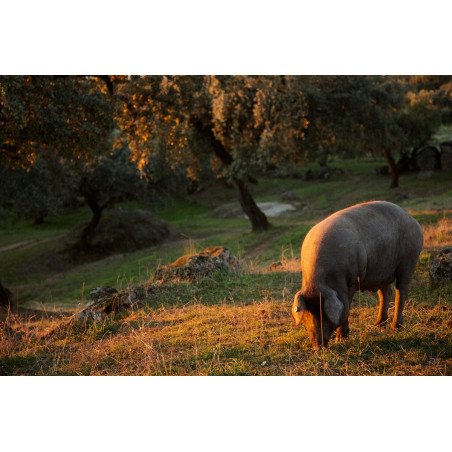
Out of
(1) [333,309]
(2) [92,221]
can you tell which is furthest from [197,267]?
(2) [92,221]

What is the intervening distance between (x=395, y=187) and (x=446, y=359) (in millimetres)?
23769

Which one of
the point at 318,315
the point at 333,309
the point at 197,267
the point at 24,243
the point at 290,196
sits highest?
the point at 333,309

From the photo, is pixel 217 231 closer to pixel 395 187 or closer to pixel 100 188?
pixel 100 188

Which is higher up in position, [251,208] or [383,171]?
[251,208]

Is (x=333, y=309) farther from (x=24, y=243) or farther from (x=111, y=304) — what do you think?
(x=24, y=243)

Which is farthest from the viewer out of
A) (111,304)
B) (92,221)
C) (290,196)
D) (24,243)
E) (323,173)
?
(323,173)

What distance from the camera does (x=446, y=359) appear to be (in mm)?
7133

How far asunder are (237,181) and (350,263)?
16.7 meters

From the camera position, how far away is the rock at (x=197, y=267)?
12.4m

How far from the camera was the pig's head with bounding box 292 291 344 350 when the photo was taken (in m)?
7.09

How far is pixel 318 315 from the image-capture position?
7.25 metres

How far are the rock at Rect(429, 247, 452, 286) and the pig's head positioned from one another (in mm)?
3266

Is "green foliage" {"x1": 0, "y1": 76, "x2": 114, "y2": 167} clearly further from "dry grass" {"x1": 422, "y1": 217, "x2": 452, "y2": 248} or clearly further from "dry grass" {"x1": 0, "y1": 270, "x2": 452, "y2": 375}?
"dry grass" {"x1": 422, "y1": 217, "x2": 452, "y2": 248}

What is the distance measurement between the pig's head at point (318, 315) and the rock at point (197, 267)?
5117 mm
